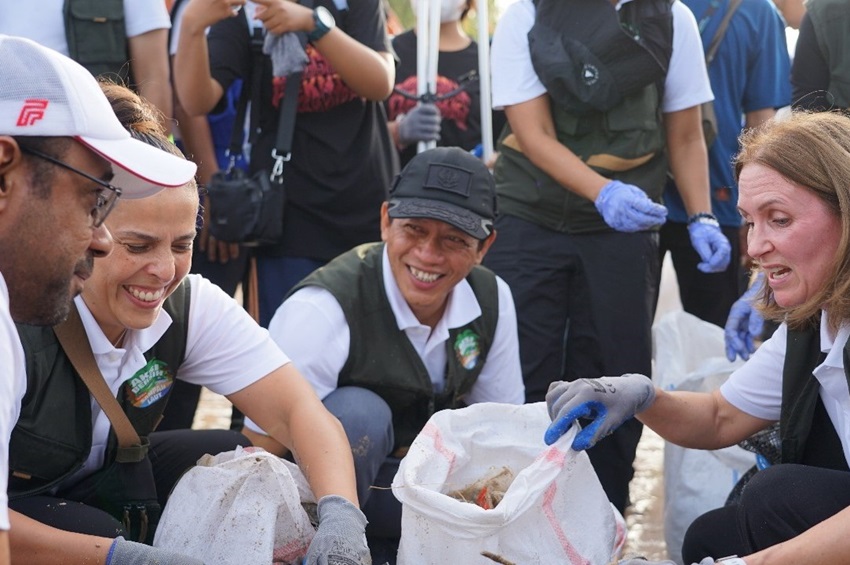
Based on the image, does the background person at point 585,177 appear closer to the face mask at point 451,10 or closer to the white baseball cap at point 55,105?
the face mask at point 451,10

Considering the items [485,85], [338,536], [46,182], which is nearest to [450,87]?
[485,85]

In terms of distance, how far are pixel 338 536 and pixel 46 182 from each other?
2.97ft

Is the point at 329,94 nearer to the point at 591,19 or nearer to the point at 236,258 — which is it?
the point at 236,258

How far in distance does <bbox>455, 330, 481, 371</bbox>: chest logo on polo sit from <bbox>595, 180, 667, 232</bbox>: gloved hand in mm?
542

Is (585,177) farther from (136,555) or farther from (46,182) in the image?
(46,182)

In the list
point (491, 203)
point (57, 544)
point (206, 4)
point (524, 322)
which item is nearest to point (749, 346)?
point (524, 322)

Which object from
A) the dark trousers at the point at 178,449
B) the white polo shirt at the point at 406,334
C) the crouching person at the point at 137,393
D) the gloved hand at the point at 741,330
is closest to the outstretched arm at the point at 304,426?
the crouching person at the point at 137,393

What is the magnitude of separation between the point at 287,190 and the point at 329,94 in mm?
313

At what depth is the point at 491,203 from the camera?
123 inches

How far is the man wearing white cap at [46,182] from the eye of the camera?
1.62 meters

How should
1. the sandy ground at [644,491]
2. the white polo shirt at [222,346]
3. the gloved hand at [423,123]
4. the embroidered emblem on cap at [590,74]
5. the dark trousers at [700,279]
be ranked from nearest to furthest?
the white polo shirt at [222,346] → the embroidered emblem on cap at [590,74] → the sandy ground at [644,491] → the dark trousers at [700,279] → the gloved hand at [423,123]

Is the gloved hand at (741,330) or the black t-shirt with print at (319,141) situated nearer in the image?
the gloved hand at (741,330)

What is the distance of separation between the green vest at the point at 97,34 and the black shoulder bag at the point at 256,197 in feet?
1.38

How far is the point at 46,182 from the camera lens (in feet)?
5.45
